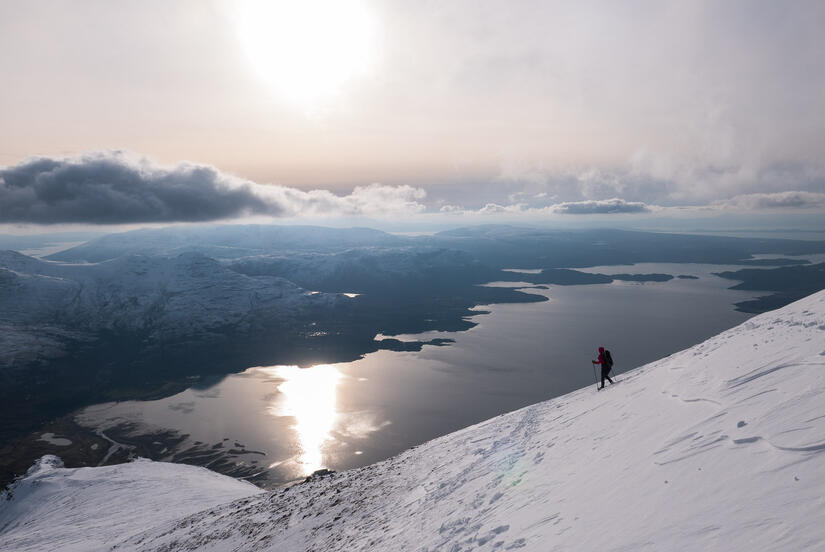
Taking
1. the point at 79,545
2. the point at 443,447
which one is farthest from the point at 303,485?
the point at 79,545

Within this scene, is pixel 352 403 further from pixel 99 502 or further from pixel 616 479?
pixel 616 479

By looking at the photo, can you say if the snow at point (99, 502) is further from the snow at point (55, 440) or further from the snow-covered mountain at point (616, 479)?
the snow at point (55, 440)

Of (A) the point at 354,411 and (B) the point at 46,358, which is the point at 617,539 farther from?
(B) the point at 46,358

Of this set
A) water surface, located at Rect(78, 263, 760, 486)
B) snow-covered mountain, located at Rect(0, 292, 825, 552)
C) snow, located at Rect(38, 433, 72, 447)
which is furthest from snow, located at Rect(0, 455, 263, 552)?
snow, located at Rect(38, 433, 72, 447)

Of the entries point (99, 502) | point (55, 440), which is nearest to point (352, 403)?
point (55, 440)

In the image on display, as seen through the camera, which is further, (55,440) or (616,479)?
(55,440)

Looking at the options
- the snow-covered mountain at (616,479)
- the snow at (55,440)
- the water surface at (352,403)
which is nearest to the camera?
the snow-covered mountain at (616,479)

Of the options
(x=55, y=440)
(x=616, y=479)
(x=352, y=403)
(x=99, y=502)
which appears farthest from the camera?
(x=352, y=403)

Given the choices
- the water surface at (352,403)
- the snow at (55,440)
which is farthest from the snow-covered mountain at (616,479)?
the snow at (55,440)
